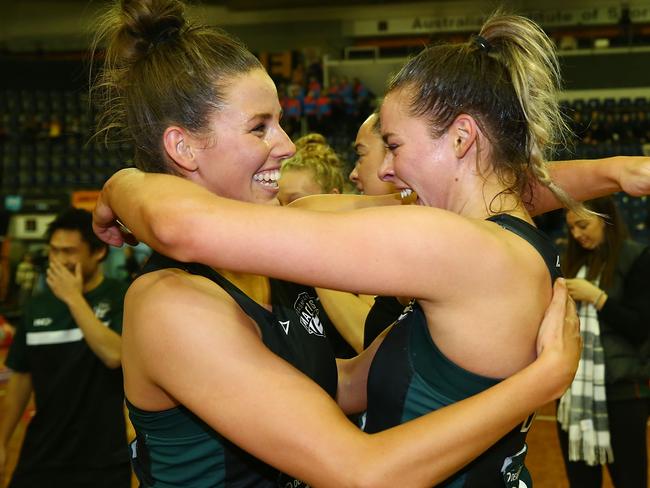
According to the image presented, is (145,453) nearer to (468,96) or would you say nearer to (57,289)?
(468,96)

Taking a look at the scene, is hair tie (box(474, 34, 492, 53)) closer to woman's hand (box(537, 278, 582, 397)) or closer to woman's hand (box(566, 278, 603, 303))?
woman's hand (box(537, 278, 582, 397))

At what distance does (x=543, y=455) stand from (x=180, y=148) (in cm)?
476

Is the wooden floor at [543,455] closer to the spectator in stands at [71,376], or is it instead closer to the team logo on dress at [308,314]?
the spectator in stands at [71,376]

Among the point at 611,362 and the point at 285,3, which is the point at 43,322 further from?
the point at 285,3

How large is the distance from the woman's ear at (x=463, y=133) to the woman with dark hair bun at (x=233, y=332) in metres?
0.33

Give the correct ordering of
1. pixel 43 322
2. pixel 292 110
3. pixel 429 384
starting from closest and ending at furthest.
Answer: pixel 429 384 < pixel 43 322 < pixel 292 110

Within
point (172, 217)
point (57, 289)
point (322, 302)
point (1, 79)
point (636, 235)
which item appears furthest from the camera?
point (1, 79)

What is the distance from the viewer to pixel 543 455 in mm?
5633

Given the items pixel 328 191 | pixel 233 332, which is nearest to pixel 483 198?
pixel 233 332

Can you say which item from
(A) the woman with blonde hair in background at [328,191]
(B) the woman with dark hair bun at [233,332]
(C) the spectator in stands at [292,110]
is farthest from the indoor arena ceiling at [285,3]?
(B) the woman with dark hair bun at [233,332]

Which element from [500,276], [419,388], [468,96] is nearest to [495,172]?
[468,96]

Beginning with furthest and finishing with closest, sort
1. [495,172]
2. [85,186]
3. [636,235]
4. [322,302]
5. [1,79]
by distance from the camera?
[1,79]
[85,186]
[636,235]
[322,302]
[495,172]

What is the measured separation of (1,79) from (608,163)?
56.6 ft

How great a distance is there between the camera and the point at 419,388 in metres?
1.49
